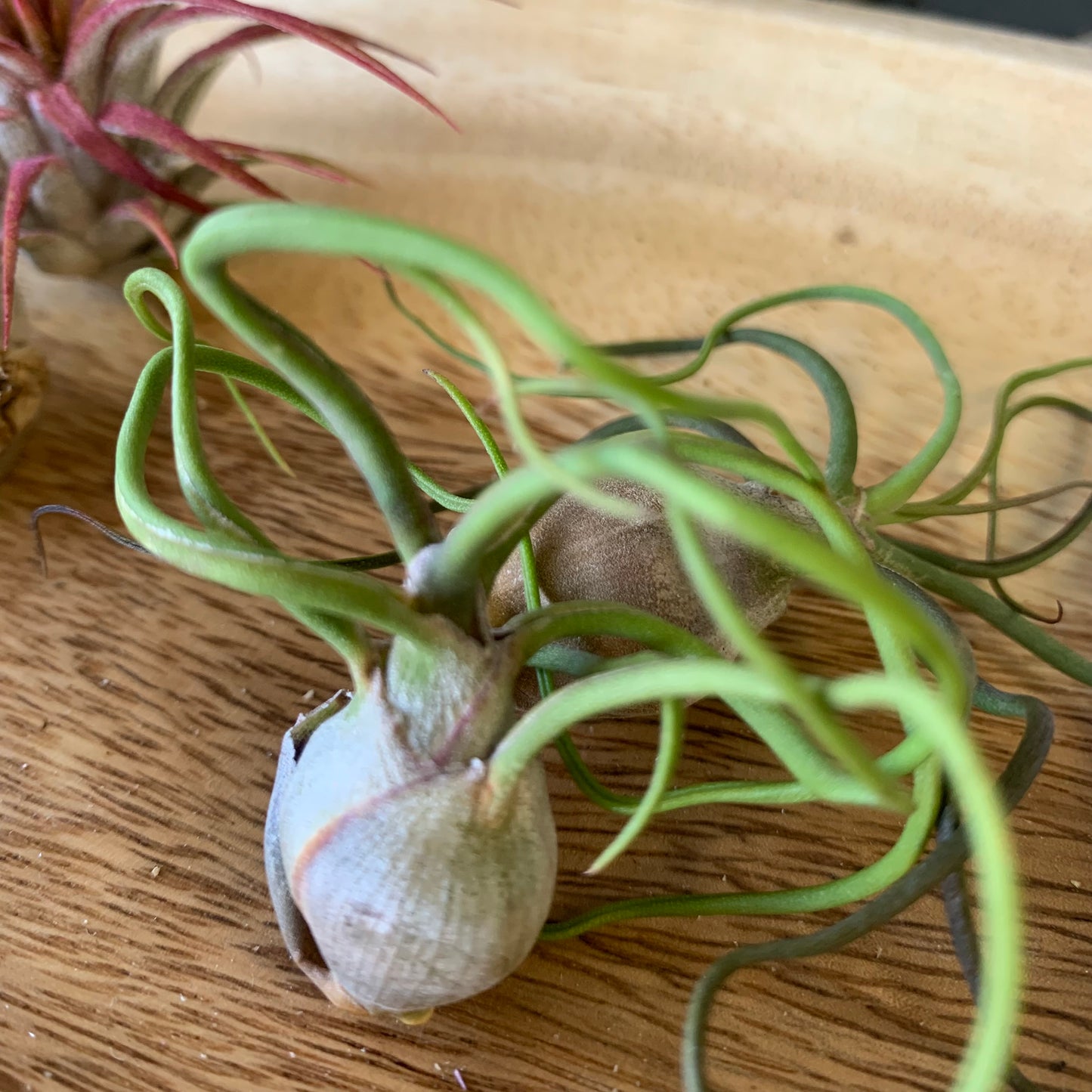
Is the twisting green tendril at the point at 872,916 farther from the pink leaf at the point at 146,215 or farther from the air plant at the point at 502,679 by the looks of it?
the pink leaf at the point at 146,215

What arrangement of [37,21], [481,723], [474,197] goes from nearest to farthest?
[481,723]
[37,21]
[474,197]

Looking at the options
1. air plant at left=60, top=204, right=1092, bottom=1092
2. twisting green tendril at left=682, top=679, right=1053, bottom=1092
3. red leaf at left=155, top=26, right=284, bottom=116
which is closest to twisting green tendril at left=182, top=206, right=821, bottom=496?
air plant at left=60, top=204, right=1092, bottom=1092

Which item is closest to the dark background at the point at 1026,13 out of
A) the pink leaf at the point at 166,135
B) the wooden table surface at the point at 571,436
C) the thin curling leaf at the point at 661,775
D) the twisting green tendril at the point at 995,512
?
the wooden table surface at the point at 571,436

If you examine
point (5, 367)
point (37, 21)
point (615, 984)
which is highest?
point (37, 21)

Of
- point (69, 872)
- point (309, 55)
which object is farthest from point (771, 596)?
point (309, 55)

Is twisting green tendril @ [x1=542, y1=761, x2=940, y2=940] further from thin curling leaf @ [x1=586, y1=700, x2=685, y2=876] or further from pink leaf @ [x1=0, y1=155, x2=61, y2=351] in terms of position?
pink leaf @ [x1=0, y1=155, x2=61, y2=351]

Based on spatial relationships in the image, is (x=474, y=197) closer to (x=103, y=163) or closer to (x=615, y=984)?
(x=103, y=163)

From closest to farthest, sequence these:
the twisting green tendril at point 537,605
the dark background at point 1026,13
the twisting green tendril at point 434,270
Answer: the twisting green tendril at point 434,270, the twisting green tendril at point 537,605, the dark background at point 1026,13

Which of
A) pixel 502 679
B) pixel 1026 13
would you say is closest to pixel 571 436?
pixel 502 679
